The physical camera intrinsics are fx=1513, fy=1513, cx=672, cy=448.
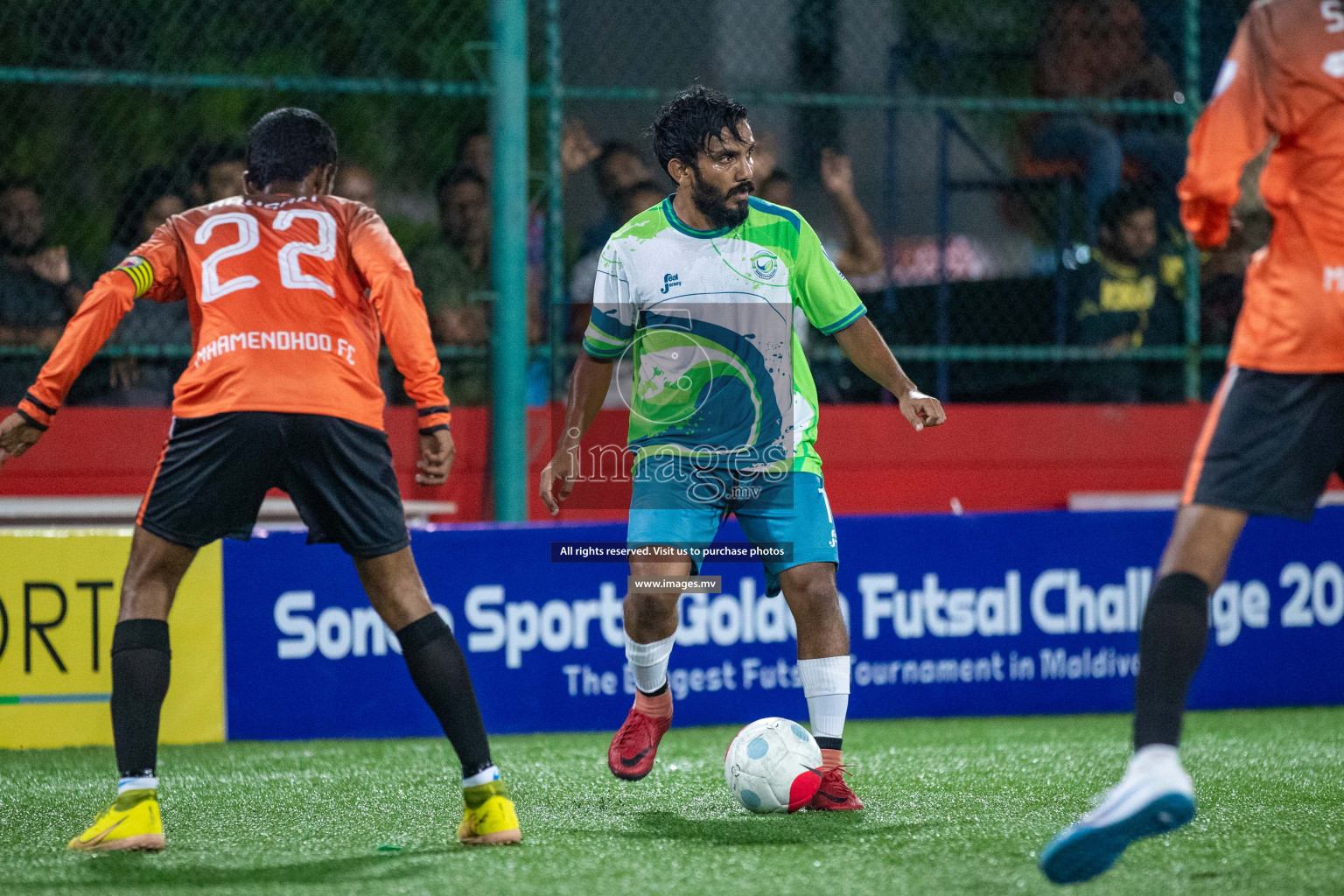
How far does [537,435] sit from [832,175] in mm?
2228

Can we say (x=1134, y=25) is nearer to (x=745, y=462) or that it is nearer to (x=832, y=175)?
(x=832, y=175)

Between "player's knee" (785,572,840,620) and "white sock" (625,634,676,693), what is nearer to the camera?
"player's knee" (785,572,840,620)

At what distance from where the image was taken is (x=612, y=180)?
7914 millimetres

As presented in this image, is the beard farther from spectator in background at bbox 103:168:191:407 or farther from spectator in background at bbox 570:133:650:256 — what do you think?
spectator in background at bbox 103:168:191:407

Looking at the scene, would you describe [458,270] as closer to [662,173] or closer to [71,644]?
[662,173]

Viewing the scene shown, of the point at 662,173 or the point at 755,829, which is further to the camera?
the point at 662,173

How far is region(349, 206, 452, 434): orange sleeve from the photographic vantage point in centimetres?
378

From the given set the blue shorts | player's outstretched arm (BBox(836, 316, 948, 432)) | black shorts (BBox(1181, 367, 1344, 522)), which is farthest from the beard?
black shorts (BBox(1181, 367, 1344, 522))

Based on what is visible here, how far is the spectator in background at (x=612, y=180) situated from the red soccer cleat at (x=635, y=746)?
375cm

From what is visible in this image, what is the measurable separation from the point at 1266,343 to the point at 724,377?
1755 millimetres

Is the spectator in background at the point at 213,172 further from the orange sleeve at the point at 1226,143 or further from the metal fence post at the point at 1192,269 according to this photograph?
A: the orange sleeve at the point at 1226,143

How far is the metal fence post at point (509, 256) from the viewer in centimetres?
723

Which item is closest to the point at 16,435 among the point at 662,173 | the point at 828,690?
the point at 828,690

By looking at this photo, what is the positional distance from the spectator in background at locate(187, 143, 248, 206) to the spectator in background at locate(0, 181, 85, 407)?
709 millimetres
